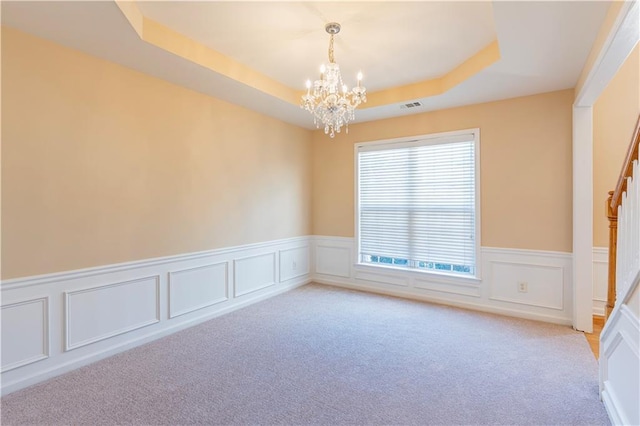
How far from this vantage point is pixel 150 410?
83.2 inches

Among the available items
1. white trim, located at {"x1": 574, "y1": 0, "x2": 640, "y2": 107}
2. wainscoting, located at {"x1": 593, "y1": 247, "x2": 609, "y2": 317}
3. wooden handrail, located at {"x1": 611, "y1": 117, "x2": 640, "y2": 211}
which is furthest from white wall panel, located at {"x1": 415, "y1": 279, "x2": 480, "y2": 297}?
white trim, located at {"x1": 574, "y1": 0, "x2": 640, "y2": 107}

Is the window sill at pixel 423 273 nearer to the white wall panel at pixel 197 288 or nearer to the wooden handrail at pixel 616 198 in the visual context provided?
the wooden handrail at pixel 616 198

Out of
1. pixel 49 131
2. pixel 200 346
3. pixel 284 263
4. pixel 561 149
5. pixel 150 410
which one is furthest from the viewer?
pixel 284 263

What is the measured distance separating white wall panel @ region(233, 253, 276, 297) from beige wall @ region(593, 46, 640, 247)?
13.5ft

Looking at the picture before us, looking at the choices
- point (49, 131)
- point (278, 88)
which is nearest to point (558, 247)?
point (278, 88)

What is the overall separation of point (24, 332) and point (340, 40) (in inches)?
135

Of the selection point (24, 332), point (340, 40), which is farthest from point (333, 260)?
point (24, 332)

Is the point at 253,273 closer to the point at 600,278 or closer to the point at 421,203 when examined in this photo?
the point at 421,203

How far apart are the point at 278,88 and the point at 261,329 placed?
9.13 feet

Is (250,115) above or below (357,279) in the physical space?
above

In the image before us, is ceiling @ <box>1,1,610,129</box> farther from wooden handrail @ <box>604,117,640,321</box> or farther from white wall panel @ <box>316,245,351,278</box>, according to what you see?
white wall panel @ <box>316,245,351,278</box>

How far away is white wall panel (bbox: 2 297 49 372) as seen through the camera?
2318mm

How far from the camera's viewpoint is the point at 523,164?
3.81 metres

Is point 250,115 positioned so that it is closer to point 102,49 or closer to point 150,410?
point 102,49
